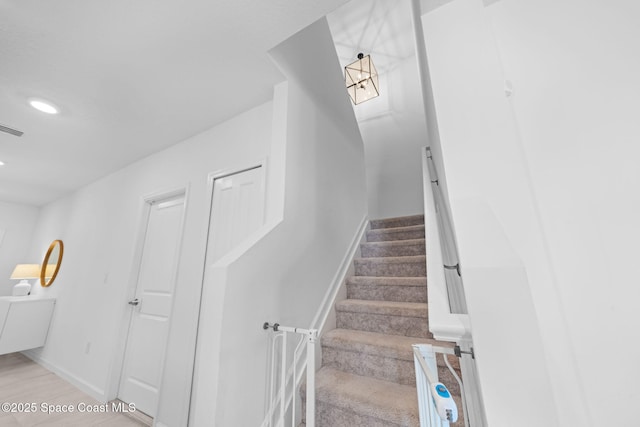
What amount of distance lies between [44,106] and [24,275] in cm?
366

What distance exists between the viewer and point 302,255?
177cm

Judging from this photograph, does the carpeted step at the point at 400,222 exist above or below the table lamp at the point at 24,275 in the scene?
above

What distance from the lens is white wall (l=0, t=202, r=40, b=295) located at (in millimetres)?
4250

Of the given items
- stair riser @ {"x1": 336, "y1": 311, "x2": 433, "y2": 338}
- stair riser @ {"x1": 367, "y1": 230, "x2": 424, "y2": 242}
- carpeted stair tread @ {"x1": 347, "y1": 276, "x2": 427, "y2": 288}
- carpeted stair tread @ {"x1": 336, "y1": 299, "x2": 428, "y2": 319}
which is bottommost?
stair riser @ {"x1": 336, "y1": 311, "x2": 433, "y2": 338}

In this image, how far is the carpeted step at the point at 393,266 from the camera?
2.17 metres

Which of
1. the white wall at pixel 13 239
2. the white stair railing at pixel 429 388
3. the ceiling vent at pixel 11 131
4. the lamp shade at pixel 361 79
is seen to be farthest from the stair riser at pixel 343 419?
the white wall at pixel 13 239

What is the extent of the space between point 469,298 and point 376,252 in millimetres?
2117

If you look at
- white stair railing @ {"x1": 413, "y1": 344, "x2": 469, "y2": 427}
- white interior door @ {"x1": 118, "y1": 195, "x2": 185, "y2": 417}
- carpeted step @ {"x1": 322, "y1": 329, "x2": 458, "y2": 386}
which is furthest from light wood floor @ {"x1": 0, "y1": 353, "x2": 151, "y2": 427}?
white stair railing @ {"x1": 413, "y1": 344, "x2": 469, "y2": 427}

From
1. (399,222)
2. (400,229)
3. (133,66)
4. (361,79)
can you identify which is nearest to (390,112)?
(361,79)

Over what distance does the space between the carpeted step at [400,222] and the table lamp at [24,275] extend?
5.50 meters

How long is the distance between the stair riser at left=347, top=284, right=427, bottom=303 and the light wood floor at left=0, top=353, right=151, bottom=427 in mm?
2023

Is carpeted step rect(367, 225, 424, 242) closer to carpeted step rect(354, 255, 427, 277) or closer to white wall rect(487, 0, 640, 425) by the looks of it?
carpeted step rect(354, 255, 427, 277)

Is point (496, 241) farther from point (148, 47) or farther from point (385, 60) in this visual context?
point (385, 60)

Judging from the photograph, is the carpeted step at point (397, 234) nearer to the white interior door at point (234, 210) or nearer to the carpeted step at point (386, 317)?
the carpeted step at point (386, 317)
